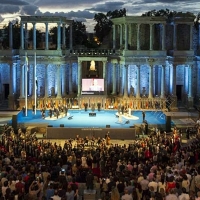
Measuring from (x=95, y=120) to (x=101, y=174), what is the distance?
2342 centimetres

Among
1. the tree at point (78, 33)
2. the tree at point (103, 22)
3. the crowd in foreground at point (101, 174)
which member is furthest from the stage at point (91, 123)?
the tree at point (103, 22)

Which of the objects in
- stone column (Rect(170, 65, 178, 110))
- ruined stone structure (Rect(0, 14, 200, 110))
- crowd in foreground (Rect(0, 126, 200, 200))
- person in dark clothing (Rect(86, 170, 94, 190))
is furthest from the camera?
ruined stone structure (Rect(0, 14, 200, 110))

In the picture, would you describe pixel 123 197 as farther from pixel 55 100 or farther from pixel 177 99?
pixel 177 99

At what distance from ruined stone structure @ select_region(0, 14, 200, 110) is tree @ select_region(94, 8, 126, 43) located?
22085mm

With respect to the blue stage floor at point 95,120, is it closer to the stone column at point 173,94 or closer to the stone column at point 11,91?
the stone column at point 173,94

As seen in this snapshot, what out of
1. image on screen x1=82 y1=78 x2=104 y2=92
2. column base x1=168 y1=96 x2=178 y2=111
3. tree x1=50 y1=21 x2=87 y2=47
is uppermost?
tree x1=50 y1=21 x2=87 y2=47

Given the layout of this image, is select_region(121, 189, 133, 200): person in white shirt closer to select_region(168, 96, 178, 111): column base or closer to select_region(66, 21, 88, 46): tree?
select_region(168, 96, 178, 111): column base

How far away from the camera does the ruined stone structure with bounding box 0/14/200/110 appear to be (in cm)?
5797

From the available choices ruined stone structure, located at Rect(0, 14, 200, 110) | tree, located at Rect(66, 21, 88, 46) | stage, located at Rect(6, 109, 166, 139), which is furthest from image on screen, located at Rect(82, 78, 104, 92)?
tree, located at Rect(66, 21, 88, 46)

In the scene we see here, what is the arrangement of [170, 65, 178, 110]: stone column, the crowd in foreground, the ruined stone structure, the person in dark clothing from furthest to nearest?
the ruined stone structure
[170, 65, 178, 110]: stone column
the person in dark clothing
the crowd in foreground

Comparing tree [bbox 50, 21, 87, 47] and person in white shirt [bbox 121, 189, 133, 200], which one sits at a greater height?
tree [bbox 50, 21, 87, 47]

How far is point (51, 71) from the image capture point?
60406 mm

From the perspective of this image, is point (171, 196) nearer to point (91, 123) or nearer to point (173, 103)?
point (91, 123)

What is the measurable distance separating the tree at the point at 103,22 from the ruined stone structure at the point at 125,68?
2208cm
